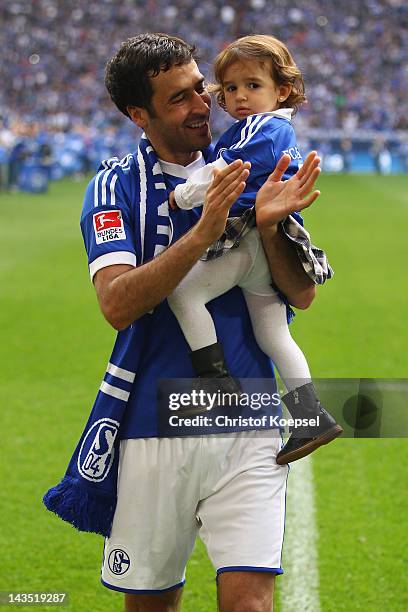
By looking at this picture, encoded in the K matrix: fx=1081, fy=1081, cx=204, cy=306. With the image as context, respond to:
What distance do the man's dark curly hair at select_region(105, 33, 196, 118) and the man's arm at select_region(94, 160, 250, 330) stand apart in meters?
0.44

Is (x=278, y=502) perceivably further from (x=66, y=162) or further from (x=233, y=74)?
(x=66, y=162)

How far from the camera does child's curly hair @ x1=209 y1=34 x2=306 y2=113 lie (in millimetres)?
3225

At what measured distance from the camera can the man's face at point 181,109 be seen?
296cm

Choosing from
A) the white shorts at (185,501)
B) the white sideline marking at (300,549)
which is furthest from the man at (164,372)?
the white sideline marking at (300,549)

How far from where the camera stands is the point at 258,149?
2980 mm

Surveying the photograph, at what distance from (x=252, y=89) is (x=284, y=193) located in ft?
1.95

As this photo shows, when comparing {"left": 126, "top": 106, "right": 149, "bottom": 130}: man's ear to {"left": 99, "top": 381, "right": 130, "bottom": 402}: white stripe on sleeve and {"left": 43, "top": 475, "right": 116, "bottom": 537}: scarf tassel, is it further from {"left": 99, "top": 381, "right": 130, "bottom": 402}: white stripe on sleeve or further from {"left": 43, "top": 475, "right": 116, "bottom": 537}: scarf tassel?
{"left": 43, "top": 475, "right": 116, "bottom": 537}: scarf tassel

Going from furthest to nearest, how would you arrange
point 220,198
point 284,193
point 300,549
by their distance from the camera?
point 300,549, point 284,193, point 220,198

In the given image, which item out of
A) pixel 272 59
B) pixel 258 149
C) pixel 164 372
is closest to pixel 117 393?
pixel 164 372

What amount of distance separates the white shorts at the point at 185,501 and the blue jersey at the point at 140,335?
100mm

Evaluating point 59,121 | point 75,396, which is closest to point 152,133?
point 75,396

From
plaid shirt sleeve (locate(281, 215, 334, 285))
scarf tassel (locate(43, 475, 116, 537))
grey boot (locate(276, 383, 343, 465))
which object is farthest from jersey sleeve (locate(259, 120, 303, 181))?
scarf tassel (locate(43, 475, 116, 537))

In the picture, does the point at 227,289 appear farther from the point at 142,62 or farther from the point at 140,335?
the point at 142,62

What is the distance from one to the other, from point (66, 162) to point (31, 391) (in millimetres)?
23151
